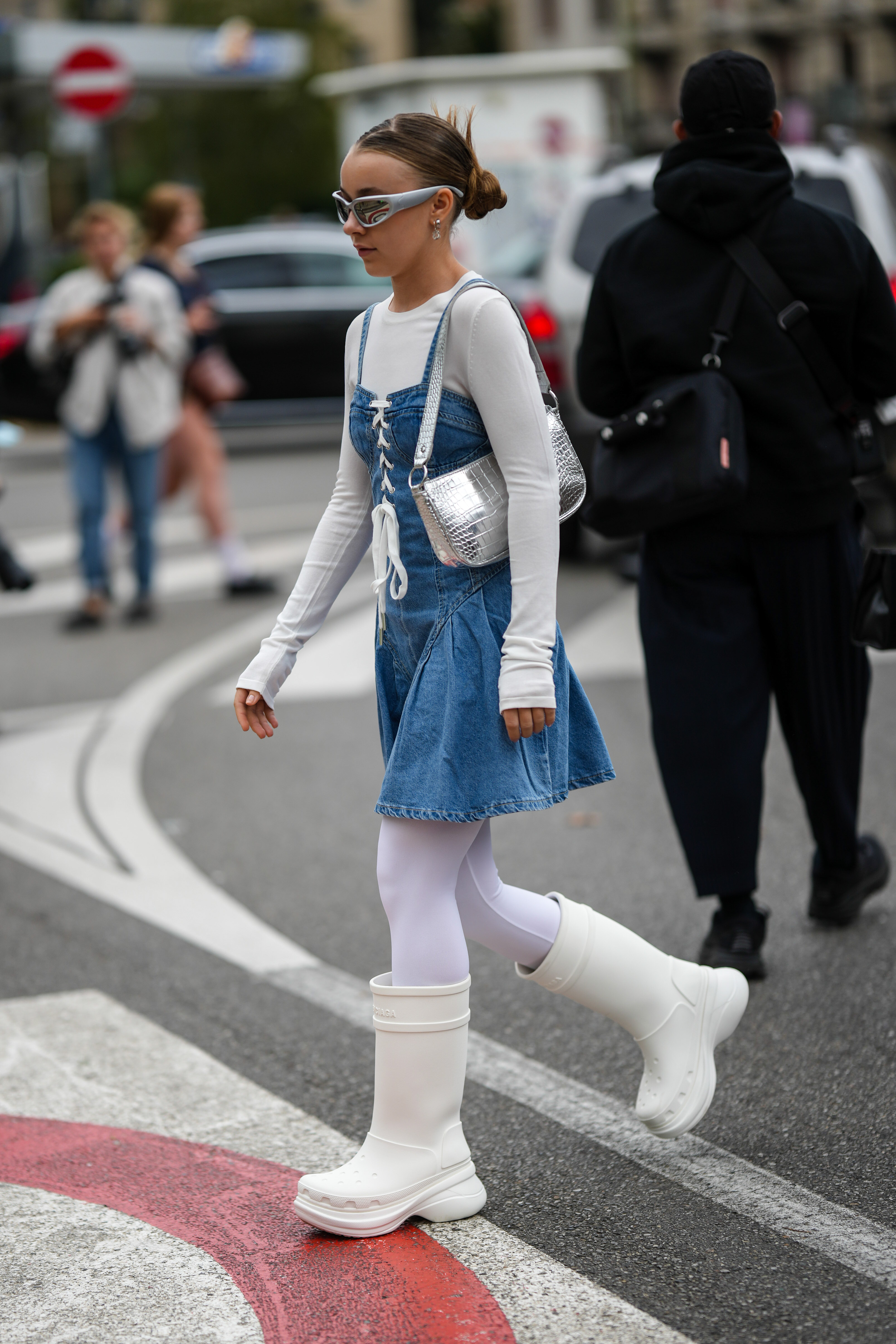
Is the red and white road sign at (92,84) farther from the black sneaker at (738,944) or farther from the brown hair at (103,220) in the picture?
the black sneaker at (738,944)

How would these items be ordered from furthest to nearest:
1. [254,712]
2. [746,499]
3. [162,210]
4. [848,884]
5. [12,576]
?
[162,210] < [12,576] < [848,884] < [746,499] < [254,712]

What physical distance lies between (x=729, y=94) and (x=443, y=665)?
1.72 meters

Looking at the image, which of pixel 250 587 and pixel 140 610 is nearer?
pixel 140 610

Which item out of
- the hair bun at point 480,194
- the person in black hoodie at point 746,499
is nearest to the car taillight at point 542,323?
the person in black hoodie at point 746,499

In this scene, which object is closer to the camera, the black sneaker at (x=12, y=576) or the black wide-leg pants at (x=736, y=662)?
the black wide-leg pants at (x=736, y=662)

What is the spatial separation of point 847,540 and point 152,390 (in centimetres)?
584

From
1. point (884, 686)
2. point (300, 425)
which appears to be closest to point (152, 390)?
point (884, 686)

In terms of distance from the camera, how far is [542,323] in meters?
A: 9.83

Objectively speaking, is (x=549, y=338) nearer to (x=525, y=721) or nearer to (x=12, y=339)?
(x=525, y=721)

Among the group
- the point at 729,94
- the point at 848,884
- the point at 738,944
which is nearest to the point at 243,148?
the point at 729,94

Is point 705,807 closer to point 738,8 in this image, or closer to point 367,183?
point 367,183

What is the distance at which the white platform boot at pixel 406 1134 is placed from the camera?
2.94 m

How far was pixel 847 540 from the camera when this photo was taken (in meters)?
4.19

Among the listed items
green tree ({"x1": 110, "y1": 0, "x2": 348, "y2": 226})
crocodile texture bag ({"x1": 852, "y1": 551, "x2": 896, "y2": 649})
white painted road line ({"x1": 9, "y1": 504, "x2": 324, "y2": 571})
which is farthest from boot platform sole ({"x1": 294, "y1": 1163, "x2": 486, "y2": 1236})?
green tree ({"x1": 110, "y1": 0, "x2": 348, "y2": 226})
